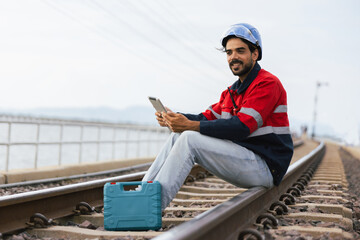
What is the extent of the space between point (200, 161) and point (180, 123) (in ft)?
0.96

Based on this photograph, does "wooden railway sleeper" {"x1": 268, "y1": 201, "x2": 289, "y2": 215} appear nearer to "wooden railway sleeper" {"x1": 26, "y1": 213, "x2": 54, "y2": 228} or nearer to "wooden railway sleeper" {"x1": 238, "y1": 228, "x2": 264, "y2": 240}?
"wooden railway sleeper" {"x1": 238, "y1": 228, "x2": 264, "y2": 240}

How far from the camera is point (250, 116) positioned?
3189mm

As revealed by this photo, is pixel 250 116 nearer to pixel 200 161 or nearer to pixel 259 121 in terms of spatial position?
pixel 259 121

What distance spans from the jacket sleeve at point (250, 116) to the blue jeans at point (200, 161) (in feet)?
0.22

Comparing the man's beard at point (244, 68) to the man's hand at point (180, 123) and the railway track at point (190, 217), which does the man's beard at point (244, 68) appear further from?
the railway track at point (190, 217)

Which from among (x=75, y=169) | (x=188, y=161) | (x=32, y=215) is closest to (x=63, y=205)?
(x=32, y=215)

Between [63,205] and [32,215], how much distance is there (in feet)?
1.37

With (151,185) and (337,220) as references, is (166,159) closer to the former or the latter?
(151,185)

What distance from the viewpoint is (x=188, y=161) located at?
119 inches

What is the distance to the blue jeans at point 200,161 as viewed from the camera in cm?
301

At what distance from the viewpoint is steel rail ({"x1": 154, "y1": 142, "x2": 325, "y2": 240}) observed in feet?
6.57

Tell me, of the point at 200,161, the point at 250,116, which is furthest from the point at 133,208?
the point at 250,116

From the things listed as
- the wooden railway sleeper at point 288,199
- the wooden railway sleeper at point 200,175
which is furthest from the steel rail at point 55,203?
the wooden railway sleeper at point 200,175

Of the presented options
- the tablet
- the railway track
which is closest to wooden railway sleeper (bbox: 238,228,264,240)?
the railway track
